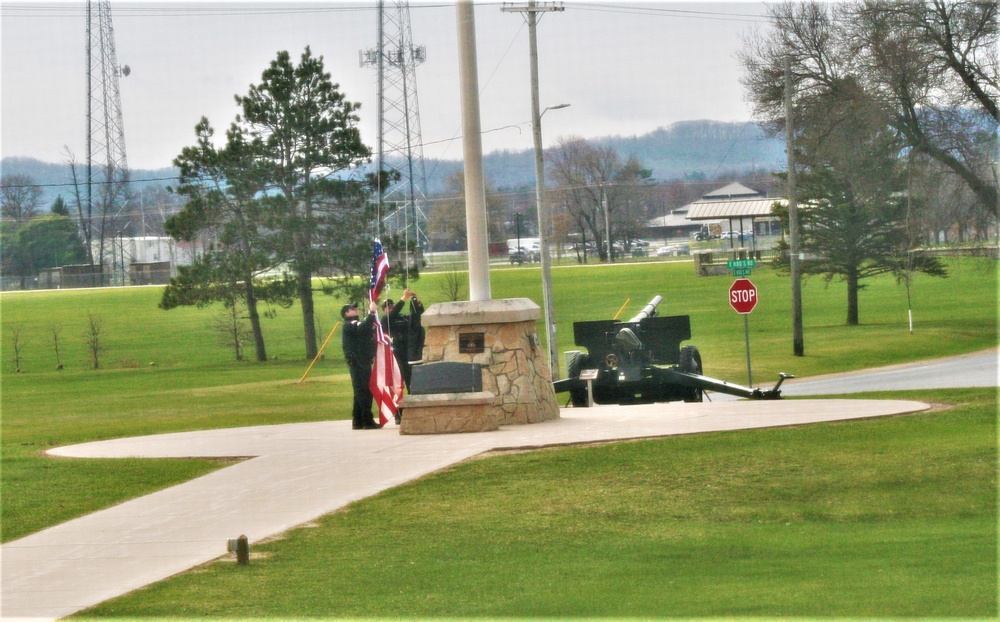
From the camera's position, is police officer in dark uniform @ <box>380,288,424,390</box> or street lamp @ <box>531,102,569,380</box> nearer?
police officer in dark uniform @ <box>380,288,424,390</box>

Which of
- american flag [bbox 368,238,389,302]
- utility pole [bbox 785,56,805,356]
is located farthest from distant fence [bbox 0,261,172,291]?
american flag [bbox 368,238,389,302]

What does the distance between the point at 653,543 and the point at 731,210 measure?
74900 millimetres

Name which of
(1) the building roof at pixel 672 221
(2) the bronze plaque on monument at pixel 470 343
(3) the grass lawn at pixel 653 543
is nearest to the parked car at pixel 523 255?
(1) the building roof at pixel 672 221

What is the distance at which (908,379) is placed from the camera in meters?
29.3

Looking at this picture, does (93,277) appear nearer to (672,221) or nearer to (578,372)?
(672,221)

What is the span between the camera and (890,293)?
6688cm

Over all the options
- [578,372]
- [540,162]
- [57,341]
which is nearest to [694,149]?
[57,341]

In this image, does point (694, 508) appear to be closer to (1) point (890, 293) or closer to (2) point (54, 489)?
(2) point (54, 489)

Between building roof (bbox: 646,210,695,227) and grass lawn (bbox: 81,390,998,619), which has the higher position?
building roof (bbox: 646,210,695,227)

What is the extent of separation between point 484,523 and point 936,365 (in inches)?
1108

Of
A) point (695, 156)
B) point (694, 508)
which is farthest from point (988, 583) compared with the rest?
point (695, 156)

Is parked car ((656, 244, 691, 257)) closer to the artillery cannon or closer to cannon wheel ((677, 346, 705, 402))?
cannon wheel ((677, 346, 705, 402))

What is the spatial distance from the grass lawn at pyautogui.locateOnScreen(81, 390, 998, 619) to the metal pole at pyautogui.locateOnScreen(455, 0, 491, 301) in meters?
4.34

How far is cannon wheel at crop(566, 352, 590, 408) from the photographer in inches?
863
